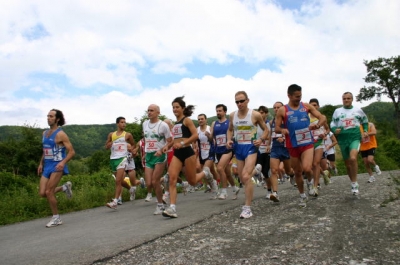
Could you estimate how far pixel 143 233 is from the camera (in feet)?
18.6

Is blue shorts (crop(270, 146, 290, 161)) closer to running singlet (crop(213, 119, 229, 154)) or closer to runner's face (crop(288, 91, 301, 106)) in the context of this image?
runner's face (crop(288, 91, 301, 106))

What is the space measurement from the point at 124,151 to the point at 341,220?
241 inches

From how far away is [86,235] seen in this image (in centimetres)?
602

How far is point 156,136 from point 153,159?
0.47m

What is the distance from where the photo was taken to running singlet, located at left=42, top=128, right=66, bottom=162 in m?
7.69

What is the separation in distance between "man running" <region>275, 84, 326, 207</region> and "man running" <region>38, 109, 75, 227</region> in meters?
3.99

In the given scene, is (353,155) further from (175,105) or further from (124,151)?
(124,151)

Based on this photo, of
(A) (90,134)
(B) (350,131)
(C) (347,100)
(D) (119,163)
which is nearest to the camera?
(B) (350,131)

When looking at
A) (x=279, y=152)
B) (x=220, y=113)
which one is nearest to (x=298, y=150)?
(x=279, y=152)

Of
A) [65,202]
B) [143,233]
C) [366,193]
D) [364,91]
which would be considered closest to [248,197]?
[143,233]

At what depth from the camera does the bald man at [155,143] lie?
790cm

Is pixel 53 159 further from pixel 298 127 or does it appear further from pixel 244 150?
A: pixel 298 127

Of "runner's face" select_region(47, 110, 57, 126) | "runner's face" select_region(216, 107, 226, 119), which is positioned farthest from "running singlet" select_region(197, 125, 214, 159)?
"runner's face" select_region(47, 110, 57, 126)

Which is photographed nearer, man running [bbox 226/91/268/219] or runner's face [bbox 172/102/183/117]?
man running [bbox 226/91/268/219]
